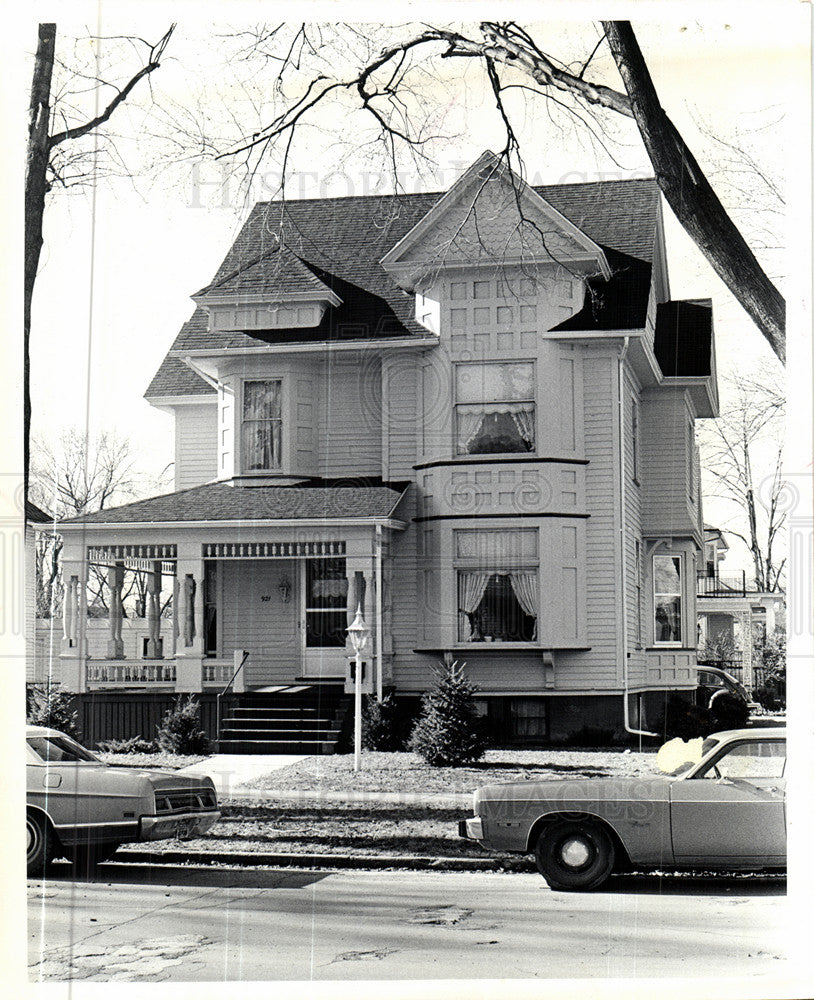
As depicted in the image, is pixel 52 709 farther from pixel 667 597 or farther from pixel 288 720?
pixel 667 597

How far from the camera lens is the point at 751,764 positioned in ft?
23.1

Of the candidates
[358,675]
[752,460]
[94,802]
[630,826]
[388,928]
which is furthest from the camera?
[752,460]

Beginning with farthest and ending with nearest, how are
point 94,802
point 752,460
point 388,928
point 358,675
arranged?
point 752,460 < point 358,675 < point 94,802 < point 388,928

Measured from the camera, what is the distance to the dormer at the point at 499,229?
7090 millimetres

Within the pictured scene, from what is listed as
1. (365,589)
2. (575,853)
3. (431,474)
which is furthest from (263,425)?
(575,853)

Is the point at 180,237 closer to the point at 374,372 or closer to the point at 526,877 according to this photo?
the point at 374,372

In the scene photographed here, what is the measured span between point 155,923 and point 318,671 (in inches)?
61.7

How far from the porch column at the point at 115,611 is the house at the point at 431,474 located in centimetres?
1

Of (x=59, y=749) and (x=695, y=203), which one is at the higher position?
(x=695, y=203)

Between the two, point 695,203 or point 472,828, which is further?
point 695,203

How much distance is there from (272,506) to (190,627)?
2.68 feet

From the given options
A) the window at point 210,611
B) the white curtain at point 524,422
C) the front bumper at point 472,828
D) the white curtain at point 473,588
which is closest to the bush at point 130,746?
the window at point 210,611

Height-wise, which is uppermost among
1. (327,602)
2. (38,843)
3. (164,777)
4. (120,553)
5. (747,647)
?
(120,553)

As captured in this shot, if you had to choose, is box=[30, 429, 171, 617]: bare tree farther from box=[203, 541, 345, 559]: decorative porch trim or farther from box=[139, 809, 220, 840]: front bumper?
box=[139, 809, 220, 840]: front bumper
